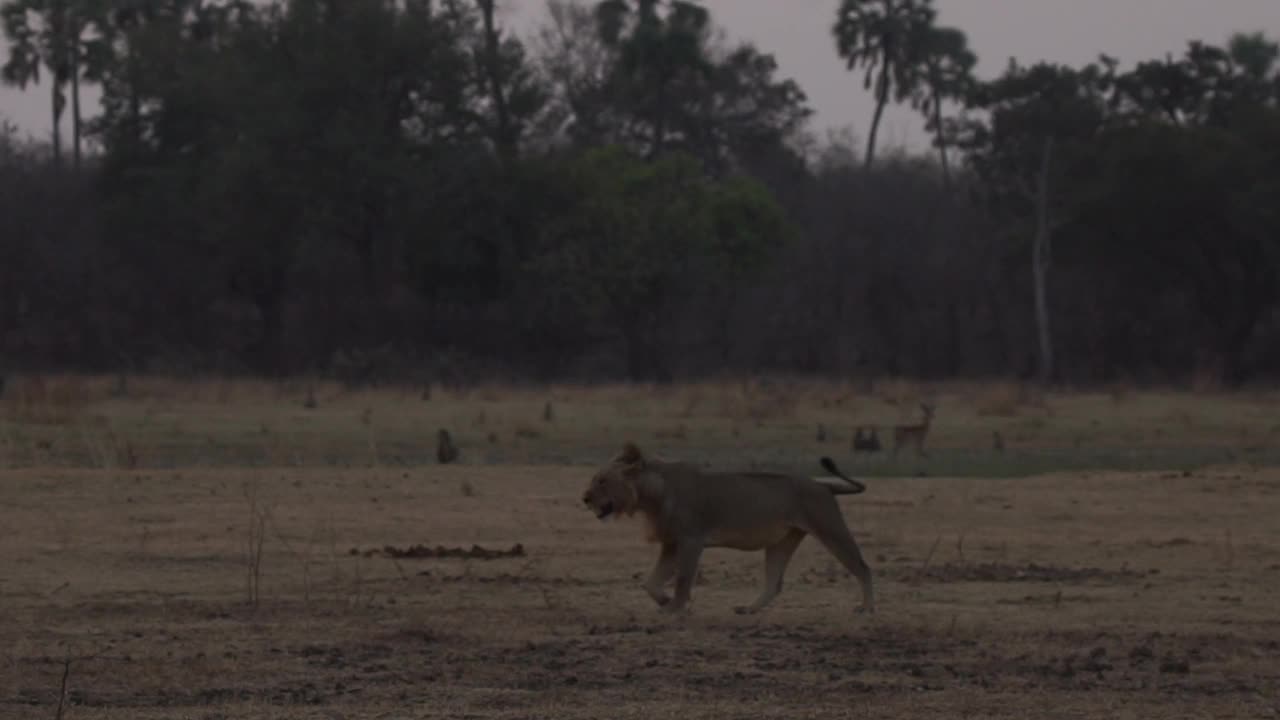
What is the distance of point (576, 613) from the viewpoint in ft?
38.8

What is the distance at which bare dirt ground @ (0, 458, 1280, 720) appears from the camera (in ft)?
30.6

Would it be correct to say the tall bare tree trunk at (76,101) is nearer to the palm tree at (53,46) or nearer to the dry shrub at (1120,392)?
the palm tree at (53,46)

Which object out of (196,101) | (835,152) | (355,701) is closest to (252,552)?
(355,701)

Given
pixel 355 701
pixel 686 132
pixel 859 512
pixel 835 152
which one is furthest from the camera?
pixel 835 152

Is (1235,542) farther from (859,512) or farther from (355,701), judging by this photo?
(355,701)

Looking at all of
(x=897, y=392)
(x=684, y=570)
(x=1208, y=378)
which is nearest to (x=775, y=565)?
(x=684, y=570)

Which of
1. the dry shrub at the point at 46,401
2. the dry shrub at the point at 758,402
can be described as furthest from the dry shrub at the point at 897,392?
the dry shrub at the point at 46,401

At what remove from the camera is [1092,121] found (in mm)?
57656

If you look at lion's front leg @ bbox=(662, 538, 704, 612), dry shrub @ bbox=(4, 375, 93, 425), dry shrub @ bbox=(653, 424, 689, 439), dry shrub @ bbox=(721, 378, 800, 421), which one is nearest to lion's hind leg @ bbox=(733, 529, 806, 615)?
lion's front leg @ bbox=(662, 538, 704, 612)

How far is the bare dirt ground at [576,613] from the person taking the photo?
9.33 meters

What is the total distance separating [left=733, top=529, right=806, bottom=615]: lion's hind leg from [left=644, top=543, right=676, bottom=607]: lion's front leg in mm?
453

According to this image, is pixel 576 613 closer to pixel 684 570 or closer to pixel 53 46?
pixel 684 570

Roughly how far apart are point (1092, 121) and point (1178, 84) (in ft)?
10.9

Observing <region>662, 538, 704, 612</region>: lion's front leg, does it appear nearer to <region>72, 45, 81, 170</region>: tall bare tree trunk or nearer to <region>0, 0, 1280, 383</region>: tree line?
<region>0, 0, 1280, 383</region>: tree line
